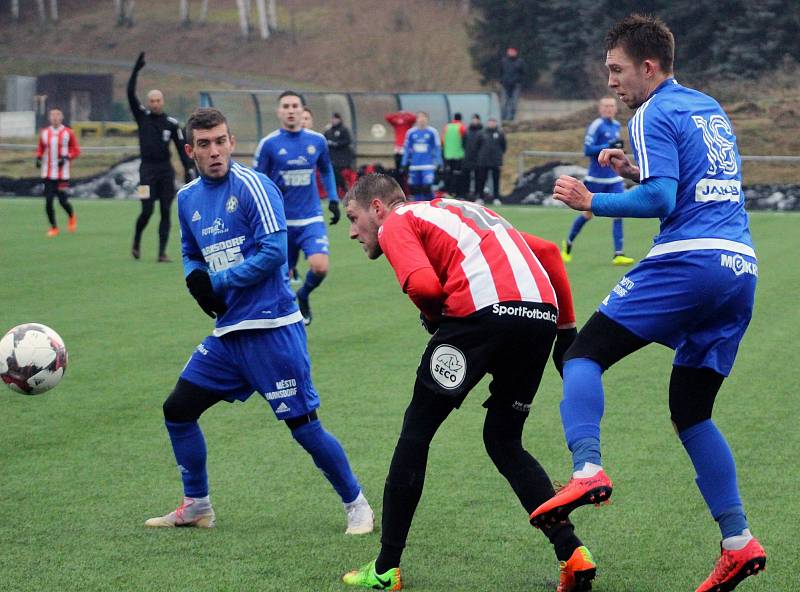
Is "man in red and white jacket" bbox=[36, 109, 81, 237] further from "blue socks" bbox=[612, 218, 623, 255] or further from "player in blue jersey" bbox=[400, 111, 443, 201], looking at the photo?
"blue socks" bbox=[612, 218, 623, 255]

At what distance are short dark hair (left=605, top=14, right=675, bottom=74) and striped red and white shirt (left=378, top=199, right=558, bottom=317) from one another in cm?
78

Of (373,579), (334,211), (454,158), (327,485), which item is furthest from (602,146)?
(454,158)

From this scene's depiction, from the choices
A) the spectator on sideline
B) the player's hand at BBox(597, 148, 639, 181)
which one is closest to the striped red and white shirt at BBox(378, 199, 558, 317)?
the player's hand at BBox(597, 148, 639, 181)

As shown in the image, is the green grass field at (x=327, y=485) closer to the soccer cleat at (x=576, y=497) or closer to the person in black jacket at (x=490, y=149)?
the soccer cleat at (x=576, y=497)

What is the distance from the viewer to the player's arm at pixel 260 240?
5.07 meters

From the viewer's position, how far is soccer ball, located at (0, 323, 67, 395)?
227 inches

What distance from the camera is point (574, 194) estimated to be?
4.24 metres

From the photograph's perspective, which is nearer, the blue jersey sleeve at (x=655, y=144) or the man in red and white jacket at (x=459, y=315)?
the blue jersey sleeve at (x=655, y=144)

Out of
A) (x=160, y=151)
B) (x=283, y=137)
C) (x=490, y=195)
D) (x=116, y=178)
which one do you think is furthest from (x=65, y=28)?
(x=283, y=137)

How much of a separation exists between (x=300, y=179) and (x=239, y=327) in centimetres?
619

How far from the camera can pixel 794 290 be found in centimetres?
1323

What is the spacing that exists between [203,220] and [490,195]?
24.4 metres

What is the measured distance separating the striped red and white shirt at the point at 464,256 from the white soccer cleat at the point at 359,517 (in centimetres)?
125

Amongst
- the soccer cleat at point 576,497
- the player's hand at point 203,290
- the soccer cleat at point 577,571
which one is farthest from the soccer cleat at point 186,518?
the soccer cleat at point 576,497
